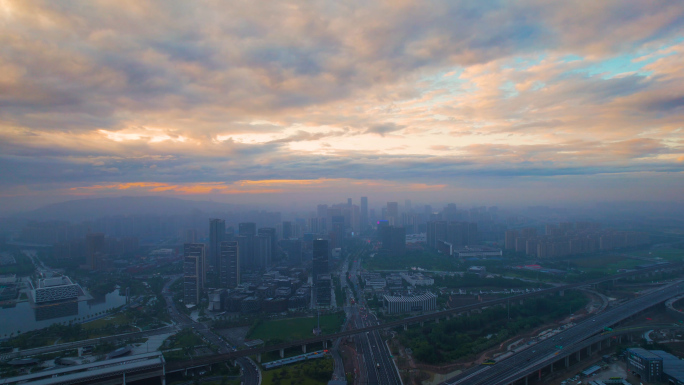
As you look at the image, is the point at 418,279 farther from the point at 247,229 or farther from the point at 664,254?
the point at 664,254

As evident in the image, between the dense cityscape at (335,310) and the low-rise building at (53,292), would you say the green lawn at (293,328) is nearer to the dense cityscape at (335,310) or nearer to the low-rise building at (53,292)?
the dense cityscape at (335,310)

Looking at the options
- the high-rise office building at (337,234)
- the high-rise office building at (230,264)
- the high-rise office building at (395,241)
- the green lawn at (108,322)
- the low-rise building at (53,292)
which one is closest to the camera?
the green lawn at (108,322)

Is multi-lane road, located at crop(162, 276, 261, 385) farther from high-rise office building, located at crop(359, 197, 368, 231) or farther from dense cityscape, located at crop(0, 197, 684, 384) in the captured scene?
high-rise office building, located at crop(359, 197, 368, 231)

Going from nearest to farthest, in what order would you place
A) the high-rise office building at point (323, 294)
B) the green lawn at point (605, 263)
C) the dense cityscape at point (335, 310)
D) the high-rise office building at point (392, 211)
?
1. the dense cityscape at point (335, 310)
2. the high-rise office building at point (323, 294)
3. the green lawn at point (605, 263)
4. the high-rise office building at point (392, 211)

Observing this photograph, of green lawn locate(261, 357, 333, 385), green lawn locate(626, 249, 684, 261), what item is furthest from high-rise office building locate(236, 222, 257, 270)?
green lawn locate(626, 249, 684, 261)

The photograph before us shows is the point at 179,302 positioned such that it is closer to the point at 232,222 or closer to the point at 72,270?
the point at 72,270

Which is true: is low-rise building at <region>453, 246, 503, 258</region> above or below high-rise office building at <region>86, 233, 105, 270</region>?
below

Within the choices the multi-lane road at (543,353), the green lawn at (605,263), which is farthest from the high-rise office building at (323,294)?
the green lawn at (605,263)
